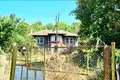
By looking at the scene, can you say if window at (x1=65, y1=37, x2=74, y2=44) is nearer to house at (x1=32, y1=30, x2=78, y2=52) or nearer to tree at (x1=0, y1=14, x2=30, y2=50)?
house at (x1=32, y1=30, x2=78, y2=52)

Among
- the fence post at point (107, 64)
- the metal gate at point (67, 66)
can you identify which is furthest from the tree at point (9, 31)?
the fence post at point (107, 64)

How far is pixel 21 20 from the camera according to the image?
100 ft

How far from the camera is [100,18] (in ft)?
66.3

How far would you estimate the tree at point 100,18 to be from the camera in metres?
18.5

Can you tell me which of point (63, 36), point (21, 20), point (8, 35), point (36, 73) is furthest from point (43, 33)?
point (36, 73)

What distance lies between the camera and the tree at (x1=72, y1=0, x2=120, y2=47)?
18.5m

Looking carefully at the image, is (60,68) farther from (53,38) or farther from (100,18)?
(53,38)

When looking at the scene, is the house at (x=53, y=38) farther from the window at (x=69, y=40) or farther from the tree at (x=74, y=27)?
the tree at (x=74, y=27)

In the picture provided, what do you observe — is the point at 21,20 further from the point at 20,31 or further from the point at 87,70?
the point at 87,70

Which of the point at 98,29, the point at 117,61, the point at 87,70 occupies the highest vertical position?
the point at 98,29

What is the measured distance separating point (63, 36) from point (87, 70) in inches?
1210

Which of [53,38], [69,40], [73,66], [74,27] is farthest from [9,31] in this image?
[74,27]

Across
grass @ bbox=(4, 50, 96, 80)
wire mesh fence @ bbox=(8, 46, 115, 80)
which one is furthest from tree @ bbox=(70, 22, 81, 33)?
wire mesh fence @ bbox=(8, 46, 115, 80)

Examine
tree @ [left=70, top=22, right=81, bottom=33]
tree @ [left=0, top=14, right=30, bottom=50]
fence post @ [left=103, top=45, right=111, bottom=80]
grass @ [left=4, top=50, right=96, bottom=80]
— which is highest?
tree @ [left=70, top=22, right=81, bottom=33]
